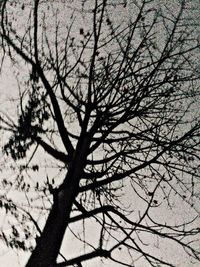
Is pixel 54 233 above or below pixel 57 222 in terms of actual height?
below

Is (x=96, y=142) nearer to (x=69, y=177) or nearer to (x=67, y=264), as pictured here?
(x=69, y=177)

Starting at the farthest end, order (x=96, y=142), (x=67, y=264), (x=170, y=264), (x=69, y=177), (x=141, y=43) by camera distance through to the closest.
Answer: (x=96, y=142) → (x=141, y=43) → (x=69, y=177) → (x=170, y=264) → (x=67, y=264)

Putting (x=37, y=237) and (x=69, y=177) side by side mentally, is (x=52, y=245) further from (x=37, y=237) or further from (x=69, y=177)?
(x=69, y=177)

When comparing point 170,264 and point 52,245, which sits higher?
point 170,264

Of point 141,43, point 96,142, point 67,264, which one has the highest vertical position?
point 141,43

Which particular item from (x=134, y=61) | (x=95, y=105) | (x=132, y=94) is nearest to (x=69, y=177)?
(x=95, y=105)

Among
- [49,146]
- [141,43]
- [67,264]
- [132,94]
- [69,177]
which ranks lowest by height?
[67,264]

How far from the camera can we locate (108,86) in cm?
479

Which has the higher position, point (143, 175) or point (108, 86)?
point (108, 86)

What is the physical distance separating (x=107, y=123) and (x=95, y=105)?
1.45 ft

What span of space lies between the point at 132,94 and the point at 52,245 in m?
2.22

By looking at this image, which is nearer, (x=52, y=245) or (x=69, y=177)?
(x=52, y=245)

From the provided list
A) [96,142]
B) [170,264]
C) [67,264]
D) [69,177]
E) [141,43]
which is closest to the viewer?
[67,264]

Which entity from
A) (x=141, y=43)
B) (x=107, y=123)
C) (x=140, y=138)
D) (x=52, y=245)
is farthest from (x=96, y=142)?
(x=52, y=245)
